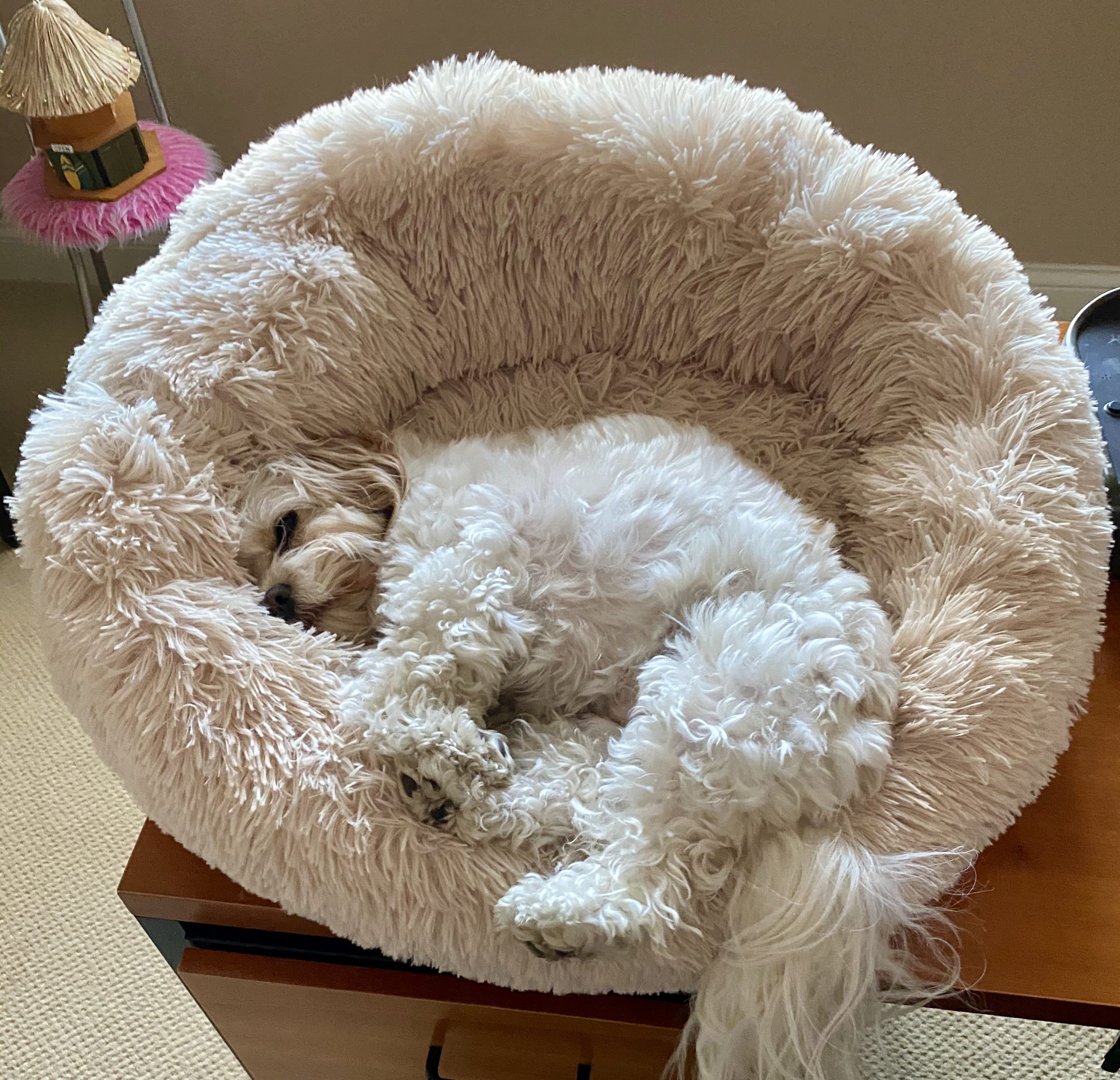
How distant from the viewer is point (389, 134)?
122 cm

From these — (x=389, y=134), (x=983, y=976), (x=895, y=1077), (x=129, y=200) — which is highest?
(x=389, y=134)

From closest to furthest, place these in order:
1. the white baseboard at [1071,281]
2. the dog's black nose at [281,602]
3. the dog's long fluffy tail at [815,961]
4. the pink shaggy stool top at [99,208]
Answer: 1. the dog's long fluffy tail at [815,961]
2. the dog's black nose at [281,602]
3. the pink shaggy stool top at [99,208]
4. the white baseboard at [1071,281]

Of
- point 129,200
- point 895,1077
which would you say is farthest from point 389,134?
point 895,1077

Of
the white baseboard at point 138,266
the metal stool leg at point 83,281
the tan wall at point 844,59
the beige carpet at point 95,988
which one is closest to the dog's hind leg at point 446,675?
the beige carpet at point 95,988

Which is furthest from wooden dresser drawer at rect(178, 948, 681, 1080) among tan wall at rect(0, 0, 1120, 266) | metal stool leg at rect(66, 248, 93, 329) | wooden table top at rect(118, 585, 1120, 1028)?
tan wall at rect(0, 0, 1120, 266)

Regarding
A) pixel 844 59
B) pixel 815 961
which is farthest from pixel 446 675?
pixel 844 59

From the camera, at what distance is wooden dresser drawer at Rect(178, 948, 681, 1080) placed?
934 millimetres

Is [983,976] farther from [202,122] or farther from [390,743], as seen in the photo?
[202,122]

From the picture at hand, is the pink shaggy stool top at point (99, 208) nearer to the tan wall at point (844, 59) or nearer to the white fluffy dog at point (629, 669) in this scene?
the tan wall at point (844, 59)

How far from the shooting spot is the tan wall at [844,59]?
1.80 m

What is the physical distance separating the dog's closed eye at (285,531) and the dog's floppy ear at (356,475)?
0.13 ft

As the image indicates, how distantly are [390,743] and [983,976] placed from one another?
55 centimetres

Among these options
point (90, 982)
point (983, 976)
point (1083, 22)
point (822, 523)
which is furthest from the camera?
point (1083, 22)

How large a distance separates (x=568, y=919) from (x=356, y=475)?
0.57m
